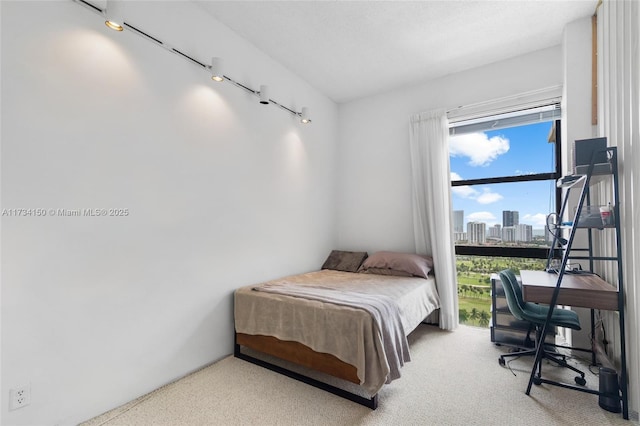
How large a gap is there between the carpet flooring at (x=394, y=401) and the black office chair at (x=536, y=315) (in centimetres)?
9

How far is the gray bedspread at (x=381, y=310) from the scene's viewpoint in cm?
195

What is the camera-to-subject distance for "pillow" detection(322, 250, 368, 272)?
3.77 metres

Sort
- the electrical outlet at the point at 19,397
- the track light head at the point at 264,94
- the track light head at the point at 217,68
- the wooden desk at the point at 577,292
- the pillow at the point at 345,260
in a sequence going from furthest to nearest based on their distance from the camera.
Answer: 1. the pillow at the point at 345,260
2. the track light head at the point at 264,94
3. the track light head at the point at 217,68
4. the wooden desk at the point at 577,292
5. the electrical outlet at the point at 19,397

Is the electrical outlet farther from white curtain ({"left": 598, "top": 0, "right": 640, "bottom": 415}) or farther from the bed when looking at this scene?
white curtain ({"left": 598, "top": 0, "right": 640, "bottom": 415})

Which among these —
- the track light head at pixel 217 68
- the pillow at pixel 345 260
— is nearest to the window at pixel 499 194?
the pillow at pixel 345 260

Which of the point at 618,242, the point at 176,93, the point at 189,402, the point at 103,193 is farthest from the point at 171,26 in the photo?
the point at 618,242

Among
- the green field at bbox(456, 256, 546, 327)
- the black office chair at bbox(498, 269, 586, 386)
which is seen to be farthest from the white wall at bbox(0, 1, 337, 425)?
the green field at bbox(456, 256, 546, 327)

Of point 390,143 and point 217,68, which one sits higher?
point 217,68

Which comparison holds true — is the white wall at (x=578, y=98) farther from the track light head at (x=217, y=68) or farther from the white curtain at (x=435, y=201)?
the track light head at (x=217, y=68)

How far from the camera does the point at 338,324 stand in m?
2.04

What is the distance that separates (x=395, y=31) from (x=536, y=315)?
8.91 feet

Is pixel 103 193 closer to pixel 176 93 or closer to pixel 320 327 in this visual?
pixel 176 93

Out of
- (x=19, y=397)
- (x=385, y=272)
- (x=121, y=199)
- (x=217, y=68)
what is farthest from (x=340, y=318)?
(x=217, y=68)

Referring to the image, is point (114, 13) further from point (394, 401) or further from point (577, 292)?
point (577, 292)
